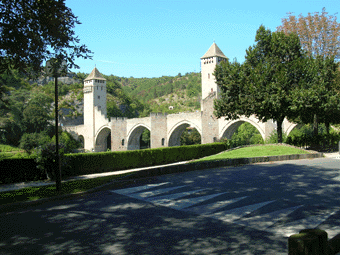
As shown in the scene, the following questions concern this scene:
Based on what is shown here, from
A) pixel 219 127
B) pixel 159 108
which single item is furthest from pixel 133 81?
pixel 219 127

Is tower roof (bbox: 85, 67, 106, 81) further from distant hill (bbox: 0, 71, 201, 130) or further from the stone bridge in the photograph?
distant hill (bbox: 0, 71, 201, 130)

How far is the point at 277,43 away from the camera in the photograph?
65.4ft

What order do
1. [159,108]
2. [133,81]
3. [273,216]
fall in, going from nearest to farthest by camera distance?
[273,216] < [159,108] < [133,81]

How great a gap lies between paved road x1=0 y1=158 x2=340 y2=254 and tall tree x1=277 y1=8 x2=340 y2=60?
19.3m

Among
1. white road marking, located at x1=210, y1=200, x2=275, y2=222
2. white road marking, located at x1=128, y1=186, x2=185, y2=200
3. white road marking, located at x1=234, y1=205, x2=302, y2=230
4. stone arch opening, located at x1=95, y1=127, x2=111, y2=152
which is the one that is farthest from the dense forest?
stone arch opening, located at x1=95, y1=127, x2=111, y2=152

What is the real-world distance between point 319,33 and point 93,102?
38.3 m

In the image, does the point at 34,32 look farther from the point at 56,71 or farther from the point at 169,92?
the point at 169,92

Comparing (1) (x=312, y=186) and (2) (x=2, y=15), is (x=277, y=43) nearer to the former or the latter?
(1) (x=312, y=186)

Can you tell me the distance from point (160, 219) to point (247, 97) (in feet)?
51.9

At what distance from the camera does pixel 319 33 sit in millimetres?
24375

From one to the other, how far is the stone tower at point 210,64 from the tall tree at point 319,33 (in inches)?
473

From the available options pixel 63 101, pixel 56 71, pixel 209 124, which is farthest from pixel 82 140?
pixel 56 71

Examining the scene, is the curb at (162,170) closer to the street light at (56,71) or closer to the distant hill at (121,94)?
the street light at (56,71)

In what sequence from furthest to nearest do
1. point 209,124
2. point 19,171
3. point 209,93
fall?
1. point 209,93
2. point 209,124
3. point 19,171
